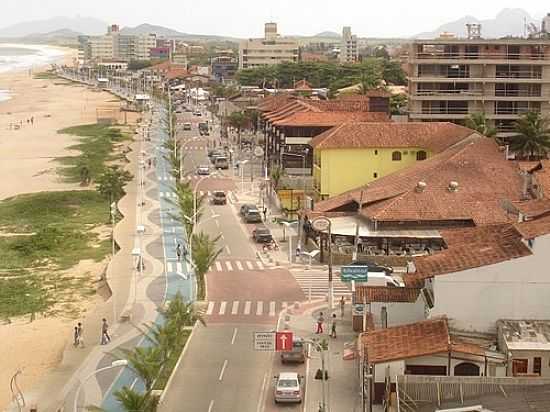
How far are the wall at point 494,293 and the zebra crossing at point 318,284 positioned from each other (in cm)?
1248

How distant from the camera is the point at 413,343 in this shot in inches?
1201

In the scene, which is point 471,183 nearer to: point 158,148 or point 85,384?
point 85,384

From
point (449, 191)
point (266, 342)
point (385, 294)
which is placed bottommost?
point (266, 342)

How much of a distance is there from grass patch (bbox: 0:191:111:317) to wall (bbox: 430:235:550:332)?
22.0 metres

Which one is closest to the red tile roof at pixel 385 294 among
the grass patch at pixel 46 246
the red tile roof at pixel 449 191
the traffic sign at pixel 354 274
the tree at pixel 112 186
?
the traffic sign at pixel 354 274

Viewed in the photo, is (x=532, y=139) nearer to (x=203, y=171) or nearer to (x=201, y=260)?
(x=203, y=171)

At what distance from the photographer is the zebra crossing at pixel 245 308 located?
41.6 meters

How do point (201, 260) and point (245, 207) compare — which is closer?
point (201, 260)

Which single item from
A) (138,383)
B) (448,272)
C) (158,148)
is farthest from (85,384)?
(158,148)

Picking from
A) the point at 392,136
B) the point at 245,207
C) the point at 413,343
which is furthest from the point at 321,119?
the point at 413,343

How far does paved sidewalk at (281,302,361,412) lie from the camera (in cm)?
3123

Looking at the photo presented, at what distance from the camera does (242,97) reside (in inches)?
5536

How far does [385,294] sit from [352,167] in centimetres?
3019

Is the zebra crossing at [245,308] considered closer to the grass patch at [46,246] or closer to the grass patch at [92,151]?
the grass patch at [46,246]
